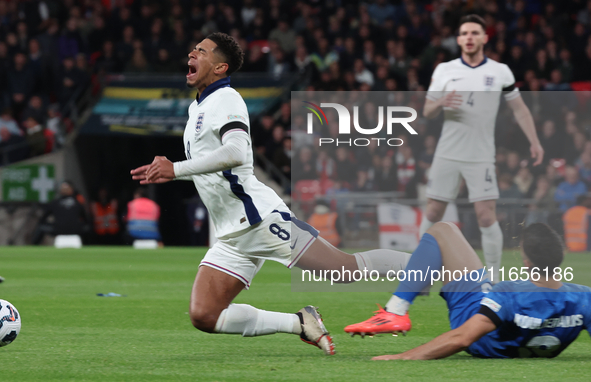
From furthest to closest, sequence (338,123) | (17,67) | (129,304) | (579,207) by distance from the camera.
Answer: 1. (17,67)
2. (129,304)
3. (579,207)
4. (338,123)

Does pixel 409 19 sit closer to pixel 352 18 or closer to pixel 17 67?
pixel 352 18

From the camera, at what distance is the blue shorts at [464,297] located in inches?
182

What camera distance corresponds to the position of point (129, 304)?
785cm

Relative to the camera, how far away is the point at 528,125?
728cm

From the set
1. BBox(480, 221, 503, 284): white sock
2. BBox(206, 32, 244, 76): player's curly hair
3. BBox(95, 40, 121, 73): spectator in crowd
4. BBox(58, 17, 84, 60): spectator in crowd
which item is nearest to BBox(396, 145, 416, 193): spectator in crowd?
BBox(480, 221, 503, 284): white sock

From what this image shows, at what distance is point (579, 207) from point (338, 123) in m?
2.16

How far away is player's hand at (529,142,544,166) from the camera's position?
7.21 meters

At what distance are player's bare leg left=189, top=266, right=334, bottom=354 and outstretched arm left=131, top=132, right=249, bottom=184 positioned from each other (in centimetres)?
68

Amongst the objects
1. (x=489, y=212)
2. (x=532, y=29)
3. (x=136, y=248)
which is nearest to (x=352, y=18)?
(x=532, y=29)

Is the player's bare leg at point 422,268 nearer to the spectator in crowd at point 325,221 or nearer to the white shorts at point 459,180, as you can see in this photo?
the spectator in crowd at point 325,221

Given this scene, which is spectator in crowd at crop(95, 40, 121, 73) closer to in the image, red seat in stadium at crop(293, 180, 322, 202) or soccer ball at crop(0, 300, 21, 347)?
red seat in stadium at crop(293, 180, 322, 202)

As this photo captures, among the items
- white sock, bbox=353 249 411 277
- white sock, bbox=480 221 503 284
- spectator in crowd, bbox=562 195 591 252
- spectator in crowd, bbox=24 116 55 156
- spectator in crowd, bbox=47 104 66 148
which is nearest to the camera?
white sock, bbox=353 249 411 277

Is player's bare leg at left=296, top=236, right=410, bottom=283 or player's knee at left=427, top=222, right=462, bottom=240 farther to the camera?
player's bare leg at left=296, top=236, right=410, bottom=283

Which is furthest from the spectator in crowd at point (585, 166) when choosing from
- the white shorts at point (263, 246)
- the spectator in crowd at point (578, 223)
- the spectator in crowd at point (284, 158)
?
the spectator in crowd at point (284, 158)
